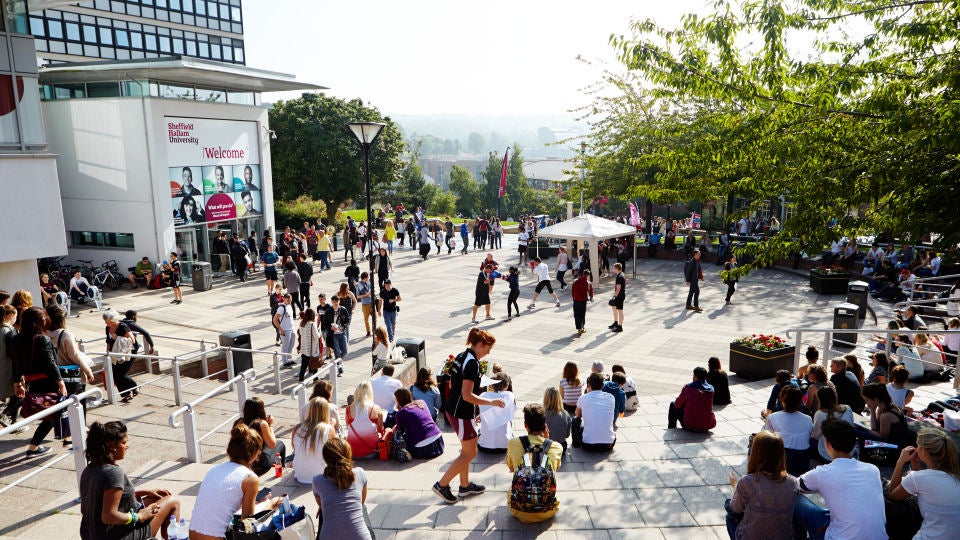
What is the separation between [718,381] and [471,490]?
517cm

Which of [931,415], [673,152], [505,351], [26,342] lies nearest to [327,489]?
[26,342]

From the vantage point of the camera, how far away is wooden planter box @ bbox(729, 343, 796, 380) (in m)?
11.7

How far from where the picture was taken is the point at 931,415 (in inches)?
313

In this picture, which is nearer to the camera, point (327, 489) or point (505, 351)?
point (327, 489)

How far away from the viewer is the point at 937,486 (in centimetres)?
455

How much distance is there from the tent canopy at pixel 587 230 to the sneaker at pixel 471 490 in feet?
49.5

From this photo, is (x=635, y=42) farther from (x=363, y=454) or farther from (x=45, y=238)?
(x=45, y=238)

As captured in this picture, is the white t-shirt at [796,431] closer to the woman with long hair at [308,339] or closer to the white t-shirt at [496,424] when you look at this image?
the white t-shirt at [496,424]

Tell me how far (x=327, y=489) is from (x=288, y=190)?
120 ft

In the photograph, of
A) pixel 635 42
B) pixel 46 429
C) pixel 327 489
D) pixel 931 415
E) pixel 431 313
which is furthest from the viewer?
pixel 431 313

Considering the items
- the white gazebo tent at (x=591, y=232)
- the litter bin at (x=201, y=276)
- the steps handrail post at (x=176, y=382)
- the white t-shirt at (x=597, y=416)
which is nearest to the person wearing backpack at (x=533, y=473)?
the white t-shirt at (x=597, y=416)

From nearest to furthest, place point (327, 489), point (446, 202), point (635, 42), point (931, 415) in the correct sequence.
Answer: point (327, 489)
point (931, 415)
point (635, 42)
point (446, 202)

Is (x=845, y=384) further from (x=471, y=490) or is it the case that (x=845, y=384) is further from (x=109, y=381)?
(x=109, y=381)

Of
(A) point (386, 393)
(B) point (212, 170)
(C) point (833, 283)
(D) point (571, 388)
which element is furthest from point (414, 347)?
(B) point (212, 170)
